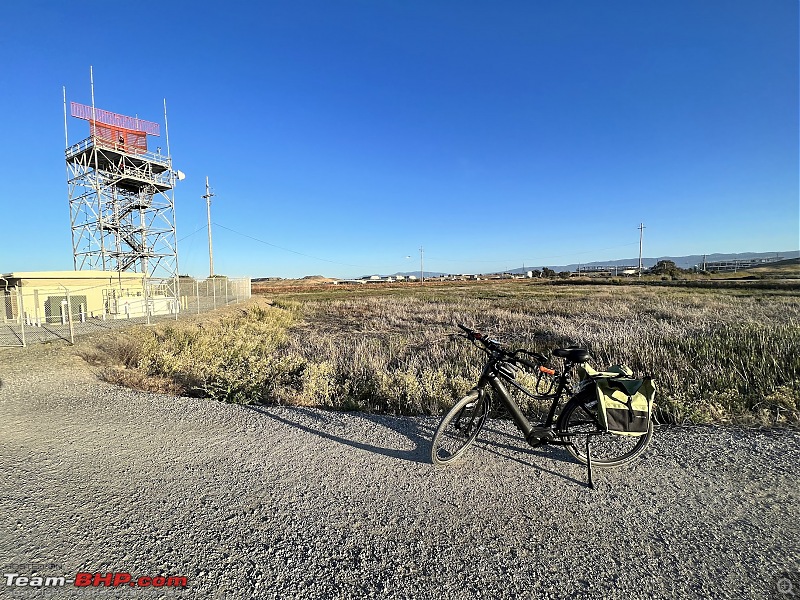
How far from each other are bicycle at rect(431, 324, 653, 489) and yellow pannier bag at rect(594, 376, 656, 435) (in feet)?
0.46

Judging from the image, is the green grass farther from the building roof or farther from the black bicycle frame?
the building roof

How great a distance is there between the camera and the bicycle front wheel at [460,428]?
3.51m

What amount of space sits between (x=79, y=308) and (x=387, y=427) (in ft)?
66.2

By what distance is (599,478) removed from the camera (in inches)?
127

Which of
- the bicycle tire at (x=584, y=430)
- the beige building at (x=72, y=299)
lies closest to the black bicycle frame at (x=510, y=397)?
the bicycle tire at (x=584, y=430)

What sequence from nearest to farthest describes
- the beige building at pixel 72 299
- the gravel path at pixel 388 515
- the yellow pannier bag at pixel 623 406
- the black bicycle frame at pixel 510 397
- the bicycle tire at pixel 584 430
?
the gravel path at pixel 388 515
the yellow pannier bag at pixel 623 406
the bicycle tire at pixel 584 430
the black bicycle frame at pixel 510 397
the beige building at pixel 72 299

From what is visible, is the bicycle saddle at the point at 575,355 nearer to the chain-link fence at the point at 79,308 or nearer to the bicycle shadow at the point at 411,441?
the bicycle shadow at the point at 411,441

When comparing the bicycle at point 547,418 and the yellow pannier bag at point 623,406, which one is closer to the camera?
the yellow pannier bag at point 623,406

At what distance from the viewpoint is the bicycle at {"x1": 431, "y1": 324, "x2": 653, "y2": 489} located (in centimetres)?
332

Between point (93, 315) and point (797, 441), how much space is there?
78.4 ft

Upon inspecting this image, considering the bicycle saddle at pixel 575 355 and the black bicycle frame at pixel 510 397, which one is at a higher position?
the bicycle saddle at pixel 575 355

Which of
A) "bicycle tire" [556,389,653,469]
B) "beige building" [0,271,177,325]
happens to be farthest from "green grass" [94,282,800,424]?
"beige building" [0,271,177,325]

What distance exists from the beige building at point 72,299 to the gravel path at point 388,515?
14.2 metres

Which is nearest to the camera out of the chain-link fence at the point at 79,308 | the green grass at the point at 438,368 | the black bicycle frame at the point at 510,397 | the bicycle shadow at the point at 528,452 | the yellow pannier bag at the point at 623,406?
the yellow pannier bag at the point at 623,406
